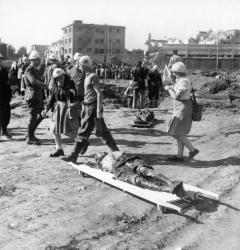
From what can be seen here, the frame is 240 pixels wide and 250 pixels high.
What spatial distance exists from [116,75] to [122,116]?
20842 millimetres

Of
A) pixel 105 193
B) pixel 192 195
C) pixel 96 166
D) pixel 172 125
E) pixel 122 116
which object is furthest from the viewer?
pixel 122 116

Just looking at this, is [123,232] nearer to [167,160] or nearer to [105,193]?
[105,193]

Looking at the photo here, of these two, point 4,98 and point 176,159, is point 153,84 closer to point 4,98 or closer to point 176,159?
point 4,98

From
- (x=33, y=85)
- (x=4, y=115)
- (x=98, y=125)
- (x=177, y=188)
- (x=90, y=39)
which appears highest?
(x=90, y=39)

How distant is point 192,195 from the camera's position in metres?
5.38

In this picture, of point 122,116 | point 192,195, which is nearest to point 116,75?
point 122,116

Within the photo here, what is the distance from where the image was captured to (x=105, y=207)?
5391 mm

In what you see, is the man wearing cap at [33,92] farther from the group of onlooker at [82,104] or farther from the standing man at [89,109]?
the standing man at [89,109]

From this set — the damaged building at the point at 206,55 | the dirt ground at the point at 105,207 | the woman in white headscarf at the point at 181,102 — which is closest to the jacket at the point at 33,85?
the dirt ground at the point at 105,207

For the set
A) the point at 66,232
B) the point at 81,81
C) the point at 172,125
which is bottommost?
the point at 66,232

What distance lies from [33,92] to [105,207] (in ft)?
14.1

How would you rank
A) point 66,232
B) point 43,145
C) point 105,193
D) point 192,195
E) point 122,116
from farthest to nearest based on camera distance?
point 122,116, point 43,145, point 105,193, point 192,195, point 66,232

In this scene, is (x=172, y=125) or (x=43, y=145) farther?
(x=43, y=145)

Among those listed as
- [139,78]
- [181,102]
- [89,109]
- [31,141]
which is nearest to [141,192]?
[89,109]
